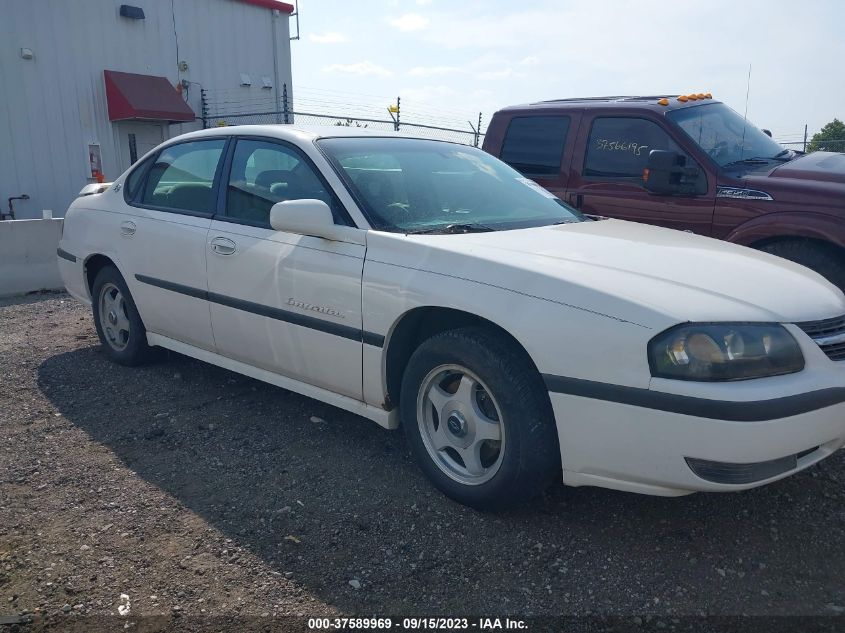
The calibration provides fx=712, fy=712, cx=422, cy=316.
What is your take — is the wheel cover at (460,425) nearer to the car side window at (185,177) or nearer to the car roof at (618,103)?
the car side window at (185,177)

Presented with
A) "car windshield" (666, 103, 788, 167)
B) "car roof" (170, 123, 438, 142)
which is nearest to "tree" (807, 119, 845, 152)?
"car windshield" (666, 103, 788, 167)

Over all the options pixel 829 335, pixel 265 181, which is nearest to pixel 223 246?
pixel 265 181

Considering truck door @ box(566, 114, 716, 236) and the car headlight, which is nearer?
the car headlight

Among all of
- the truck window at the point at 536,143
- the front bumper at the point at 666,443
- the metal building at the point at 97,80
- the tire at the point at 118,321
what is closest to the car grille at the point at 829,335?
the front bumper at the point at 666,443

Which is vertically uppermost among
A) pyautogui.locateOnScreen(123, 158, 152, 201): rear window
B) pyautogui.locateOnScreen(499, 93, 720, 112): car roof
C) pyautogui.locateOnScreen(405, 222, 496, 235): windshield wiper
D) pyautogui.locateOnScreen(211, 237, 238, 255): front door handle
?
pyautogui.locateOnScreen(499, 93, 720, 112): car roof

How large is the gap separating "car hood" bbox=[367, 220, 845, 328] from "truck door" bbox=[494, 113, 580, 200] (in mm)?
2467

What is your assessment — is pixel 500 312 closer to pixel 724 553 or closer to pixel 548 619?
pixel 548 619

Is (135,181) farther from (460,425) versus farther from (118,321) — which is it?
(460,425)

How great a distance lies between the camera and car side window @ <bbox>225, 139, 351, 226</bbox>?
3.65 m

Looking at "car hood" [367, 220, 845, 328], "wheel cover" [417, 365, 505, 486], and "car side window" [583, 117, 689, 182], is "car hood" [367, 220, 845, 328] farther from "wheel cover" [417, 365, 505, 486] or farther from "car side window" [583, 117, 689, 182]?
"car side window" [583, 117, 689, 182]

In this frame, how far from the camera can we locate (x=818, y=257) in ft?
15.2

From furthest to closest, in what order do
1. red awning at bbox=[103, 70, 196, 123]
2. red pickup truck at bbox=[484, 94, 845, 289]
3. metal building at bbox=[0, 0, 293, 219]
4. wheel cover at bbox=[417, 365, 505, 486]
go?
1. red awning at bbox=[103, 70, 196, 123]
2. metal building at bbox=[0, 0, 293, 219]
3. red pickup truck at bbox=[484, 94, 845, 289]
4. wheel cover at bbox=[417, 365, 505, 486]

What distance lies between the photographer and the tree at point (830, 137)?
15031mm

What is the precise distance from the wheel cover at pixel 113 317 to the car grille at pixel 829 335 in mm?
4128
